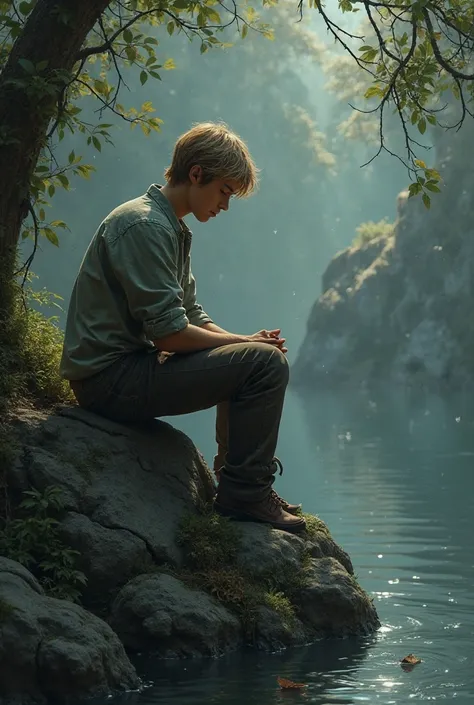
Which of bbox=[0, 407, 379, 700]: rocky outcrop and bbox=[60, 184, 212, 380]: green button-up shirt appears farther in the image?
bbox=[60, 184, 212, 380]: green button-up shirt

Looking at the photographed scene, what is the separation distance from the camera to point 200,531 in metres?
5.74

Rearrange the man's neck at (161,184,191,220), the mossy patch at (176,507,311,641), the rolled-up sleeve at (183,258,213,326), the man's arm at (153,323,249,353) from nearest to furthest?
the mossy patch at (176,507,311,641) < the man's arm at (153,323,249,353) < the man's neck at (161,184,191,220) < the rolled-up sleeve at (183,258,213,326)

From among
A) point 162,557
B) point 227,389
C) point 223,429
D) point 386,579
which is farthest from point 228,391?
point 386,579

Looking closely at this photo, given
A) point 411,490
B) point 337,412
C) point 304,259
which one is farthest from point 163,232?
point 304,259

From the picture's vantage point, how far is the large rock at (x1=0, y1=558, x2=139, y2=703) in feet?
14.3

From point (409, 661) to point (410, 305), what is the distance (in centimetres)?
4606

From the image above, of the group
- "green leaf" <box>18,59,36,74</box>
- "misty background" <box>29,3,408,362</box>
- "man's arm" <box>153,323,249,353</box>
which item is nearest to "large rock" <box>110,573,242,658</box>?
"man's arm" <box>153,323,249,353</box>

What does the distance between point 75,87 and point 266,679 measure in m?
4.53

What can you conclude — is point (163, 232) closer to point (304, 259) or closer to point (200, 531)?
point (200, 531)

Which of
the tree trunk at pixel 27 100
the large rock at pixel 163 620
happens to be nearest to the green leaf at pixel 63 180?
the tree trunk at pixel 27 100

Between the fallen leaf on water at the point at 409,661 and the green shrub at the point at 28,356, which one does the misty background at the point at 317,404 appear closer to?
the fallen leaf on water at the point at 409,661

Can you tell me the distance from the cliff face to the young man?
37.8m

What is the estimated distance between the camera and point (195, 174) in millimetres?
5863

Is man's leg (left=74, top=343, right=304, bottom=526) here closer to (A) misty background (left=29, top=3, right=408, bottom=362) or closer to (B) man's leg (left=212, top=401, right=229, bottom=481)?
(B) man's leg (left=212, top=401, right=229, bottom=481)
